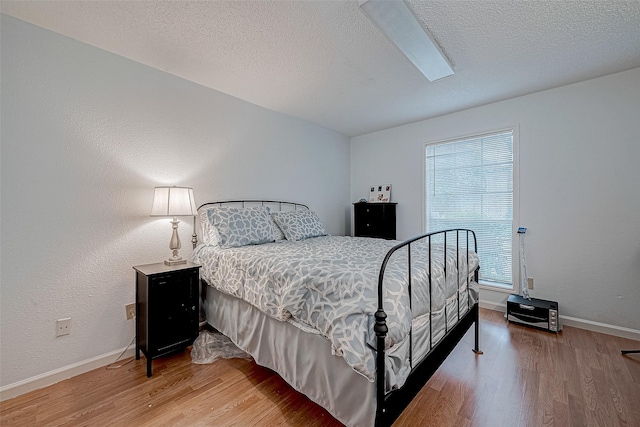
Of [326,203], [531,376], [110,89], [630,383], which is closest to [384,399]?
[531,376]

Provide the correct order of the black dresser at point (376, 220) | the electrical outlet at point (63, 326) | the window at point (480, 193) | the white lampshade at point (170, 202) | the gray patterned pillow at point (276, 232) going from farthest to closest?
1. the black dresser at point (376, 220)
2. the window at point (480, 193)
3. the gray patterned pillow at point (276, 232)
4. the white lampshade at point (170, 202)
5. the electrical outlet at point (63, 326)

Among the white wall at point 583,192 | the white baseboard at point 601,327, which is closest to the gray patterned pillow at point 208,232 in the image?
the white wall at point 583,192

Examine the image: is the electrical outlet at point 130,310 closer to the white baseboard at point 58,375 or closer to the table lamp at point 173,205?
the white baseboard at point 58,375

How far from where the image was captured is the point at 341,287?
1245 millimetres

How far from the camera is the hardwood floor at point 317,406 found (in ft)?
4.73

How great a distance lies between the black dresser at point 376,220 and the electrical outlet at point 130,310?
2.86 metres

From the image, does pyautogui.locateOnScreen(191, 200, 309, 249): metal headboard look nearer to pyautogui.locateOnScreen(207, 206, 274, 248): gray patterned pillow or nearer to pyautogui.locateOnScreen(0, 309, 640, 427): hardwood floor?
pyautogui.locateOnScreen(207, 206, 274, 248): gray patterned pillow

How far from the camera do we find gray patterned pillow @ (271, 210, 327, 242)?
2.76 m

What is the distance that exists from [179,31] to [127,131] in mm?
905

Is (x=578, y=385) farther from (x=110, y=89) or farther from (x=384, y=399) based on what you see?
(x=110, y=89)

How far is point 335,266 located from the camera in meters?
1.46

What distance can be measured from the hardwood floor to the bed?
194 millimetres

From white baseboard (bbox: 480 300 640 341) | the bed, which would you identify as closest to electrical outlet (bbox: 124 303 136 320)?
the bed

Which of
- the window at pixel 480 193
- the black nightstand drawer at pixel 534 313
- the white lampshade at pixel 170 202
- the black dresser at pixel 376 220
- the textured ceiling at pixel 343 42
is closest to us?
the textured ceiling at pixel 343 42
